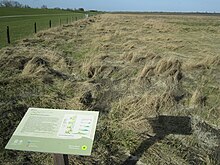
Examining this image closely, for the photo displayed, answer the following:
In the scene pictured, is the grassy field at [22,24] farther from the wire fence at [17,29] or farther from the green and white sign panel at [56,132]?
the green and white sign panel at [56,132]

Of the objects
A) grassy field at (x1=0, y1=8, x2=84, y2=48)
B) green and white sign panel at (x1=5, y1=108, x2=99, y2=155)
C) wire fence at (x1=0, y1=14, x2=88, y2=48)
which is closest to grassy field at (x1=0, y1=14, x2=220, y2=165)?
green and white sign panel at (x1=5, y1=108, x2=99, y2=155)

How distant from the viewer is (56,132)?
254 centimetres

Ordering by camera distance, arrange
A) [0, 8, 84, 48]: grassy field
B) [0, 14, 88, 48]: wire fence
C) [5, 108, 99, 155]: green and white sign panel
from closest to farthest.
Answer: [5, 108, 99, 155]: green and white sign panel, [0, 14, 88, 48]: wire fence, [0, 8, 84, 48]: grassy field

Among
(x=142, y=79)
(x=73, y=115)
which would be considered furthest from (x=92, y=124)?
(x=142, y=79)

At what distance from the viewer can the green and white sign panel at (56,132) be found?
7.98ft

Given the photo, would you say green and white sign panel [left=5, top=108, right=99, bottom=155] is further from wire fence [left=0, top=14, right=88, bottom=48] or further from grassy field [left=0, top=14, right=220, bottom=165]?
wire fence [left=0, top=14, right=88, bottom=48]

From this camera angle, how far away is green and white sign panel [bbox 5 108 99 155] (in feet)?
7.98

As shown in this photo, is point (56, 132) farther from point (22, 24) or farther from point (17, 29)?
point (22, 24)

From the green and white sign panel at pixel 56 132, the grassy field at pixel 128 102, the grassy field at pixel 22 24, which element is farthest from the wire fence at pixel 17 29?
the green and white sign panel at pixel 56 132

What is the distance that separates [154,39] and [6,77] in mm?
10684

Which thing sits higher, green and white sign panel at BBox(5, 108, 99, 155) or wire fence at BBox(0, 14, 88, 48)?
green and white sign panel at BBox(5, 108, 99, 155)

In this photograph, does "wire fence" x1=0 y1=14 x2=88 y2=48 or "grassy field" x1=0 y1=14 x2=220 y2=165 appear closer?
"grassy field" x1=0 y1=14 x2=220 y2=165

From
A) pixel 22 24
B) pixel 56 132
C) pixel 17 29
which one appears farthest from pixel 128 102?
pixel 22 24

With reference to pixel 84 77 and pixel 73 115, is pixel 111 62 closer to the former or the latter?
pixel 84 77
